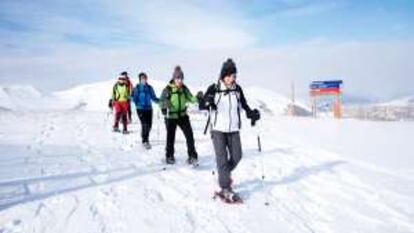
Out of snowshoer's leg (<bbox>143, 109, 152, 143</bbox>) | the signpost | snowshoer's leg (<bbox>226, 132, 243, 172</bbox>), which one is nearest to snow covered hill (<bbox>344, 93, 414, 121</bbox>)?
the signpost

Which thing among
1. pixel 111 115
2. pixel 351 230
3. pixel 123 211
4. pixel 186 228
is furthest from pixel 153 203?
pixel 111 115

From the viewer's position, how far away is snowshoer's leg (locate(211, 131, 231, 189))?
8750 millimetres

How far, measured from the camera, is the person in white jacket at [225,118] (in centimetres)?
878

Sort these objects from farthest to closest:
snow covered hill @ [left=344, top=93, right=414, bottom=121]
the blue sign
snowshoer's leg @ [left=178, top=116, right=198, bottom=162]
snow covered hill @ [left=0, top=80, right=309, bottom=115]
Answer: snow covered hill @ [left=0, top=80, right=309, bottom=115], snow covered hill @ [left=344, top=93, right=414, bottom=121], the blue sign, snowshoer's leg @ [left=178, top=116, right=198, bottom=162]

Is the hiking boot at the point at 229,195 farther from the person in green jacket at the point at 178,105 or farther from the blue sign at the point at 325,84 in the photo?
the blue sign at the point at 325,84

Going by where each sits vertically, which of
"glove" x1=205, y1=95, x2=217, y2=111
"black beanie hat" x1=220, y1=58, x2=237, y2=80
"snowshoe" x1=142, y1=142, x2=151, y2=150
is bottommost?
"snowshoe" x1=142, y1=142, x2=151, y2=150

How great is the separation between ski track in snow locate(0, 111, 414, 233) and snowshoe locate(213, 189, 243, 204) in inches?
5.7

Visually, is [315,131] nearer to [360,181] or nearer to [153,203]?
[360,181]

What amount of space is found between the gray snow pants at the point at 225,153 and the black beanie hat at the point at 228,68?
986 millimetres

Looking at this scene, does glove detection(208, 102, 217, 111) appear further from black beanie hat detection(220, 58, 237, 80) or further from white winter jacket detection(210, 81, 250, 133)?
black beanie hat detection(220, 58, 237, 80)

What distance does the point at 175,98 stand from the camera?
1186 cm

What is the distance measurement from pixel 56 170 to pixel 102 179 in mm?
1463

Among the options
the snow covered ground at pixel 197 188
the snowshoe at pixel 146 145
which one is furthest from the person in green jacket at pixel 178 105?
the snowshoe at pixel 146 145

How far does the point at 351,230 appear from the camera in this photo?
24.0 feet
